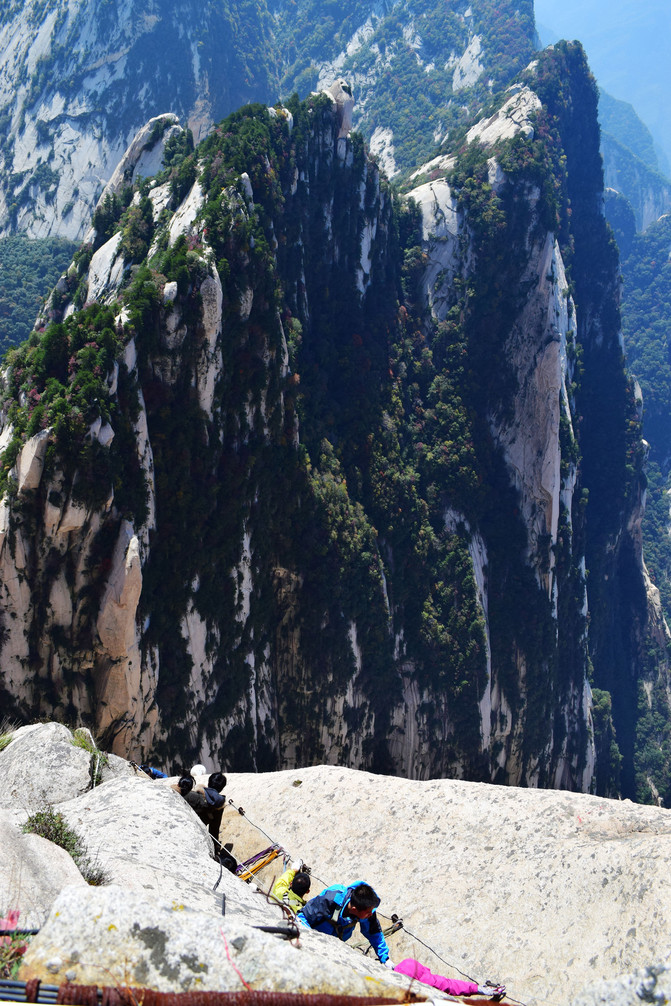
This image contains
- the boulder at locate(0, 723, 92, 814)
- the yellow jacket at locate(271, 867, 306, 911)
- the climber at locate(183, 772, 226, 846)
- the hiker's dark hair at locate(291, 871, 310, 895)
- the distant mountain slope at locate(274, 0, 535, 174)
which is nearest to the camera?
the yellow jacket at locate(271, 867, 306, 911)

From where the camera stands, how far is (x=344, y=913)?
9734 mm

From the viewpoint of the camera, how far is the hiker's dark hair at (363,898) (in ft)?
31.0

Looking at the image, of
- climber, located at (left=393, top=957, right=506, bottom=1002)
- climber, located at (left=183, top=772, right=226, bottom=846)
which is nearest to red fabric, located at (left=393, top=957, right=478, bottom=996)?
climber, located at (left=393, top=957, right=506, bottom=1002)

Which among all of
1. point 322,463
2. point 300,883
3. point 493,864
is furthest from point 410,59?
point 300,883

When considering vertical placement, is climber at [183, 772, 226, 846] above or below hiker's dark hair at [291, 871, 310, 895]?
above

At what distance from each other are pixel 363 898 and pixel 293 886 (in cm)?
181

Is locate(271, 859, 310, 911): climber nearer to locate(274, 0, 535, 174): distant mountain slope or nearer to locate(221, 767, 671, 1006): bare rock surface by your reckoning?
locate(221, 767, 671, 1006): bare rock surface

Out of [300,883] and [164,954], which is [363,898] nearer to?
[300,883]

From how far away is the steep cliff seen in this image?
28.6 metres

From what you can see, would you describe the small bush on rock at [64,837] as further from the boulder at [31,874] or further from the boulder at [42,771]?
the boulder at [42,771]

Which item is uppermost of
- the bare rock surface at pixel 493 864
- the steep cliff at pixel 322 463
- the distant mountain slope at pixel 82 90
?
the distant mountain slope at pixel 82 90

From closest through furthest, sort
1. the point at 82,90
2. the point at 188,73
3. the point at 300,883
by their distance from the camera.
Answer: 1. the point at 300,883
2. the point at 82,90
3. the point at 188,73

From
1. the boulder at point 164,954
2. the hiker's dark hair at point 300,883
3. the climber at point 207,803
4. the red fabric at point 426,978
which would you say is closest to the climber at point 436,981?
the red fabric at point 426,978

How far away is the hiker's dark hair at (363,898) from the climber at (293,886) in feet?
3.71
